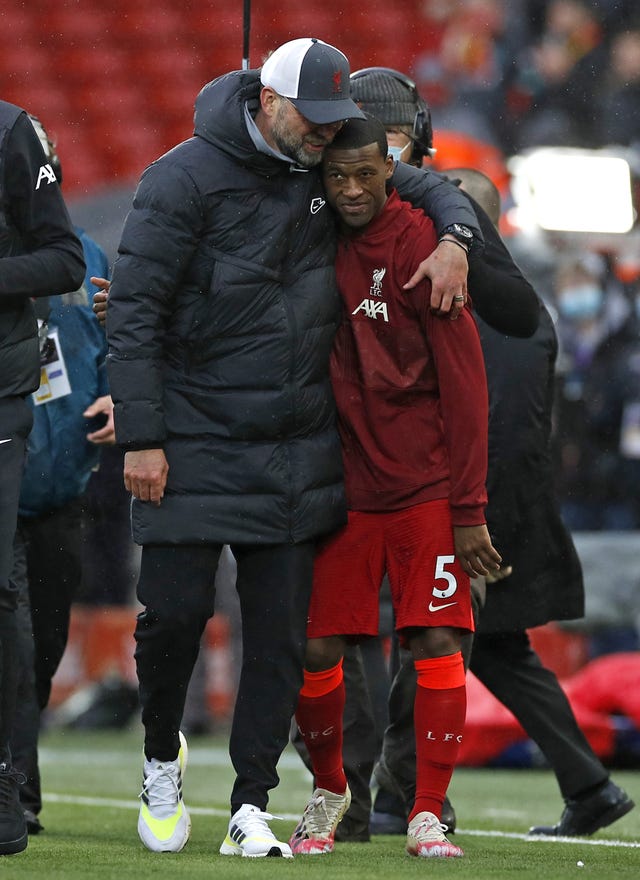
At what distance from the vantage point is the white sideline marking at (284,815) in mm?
4562

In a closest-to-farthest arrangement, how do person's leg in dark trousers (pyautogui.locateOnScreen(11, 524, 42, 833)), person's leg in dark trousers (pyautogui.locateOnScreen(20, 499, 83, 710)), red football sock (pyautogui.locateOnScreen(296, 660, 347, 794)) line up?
1. red football sock (pyautogui.locateOnScreen(296, 660, 347, 794))
2. person's leg in dark trousers (pyautogui.locateOnScreen(11, 524, 42, 833))
3. person's leg in dark trousers (pyautogui.locateOnScreen(20, 499, 83, 710))

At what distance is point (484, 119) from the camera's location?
1257cm

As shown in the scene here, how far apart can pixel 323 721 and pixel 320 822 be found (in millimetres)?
232

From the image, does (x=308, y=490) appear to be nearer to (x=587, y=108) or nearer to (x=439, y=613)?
(x=439, y=613)

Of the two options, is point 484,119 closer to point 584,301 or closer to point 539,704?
point 584,301

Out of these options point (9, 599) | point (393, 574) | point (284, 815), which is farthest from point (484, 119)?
point (9, 599)

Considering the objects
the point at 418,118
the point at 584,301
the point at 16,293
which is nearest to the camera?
the point at 16,293

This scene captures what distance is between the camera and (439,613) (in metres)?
3.92

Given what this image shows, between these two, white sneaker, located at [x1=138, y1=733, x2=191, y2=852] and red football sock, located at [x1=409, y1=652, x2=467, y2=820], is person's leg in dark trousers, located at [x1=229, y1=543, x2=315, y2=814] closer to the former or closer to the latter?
white sneaker, located at [x1=138, y1=733, x2=191, y2=852]

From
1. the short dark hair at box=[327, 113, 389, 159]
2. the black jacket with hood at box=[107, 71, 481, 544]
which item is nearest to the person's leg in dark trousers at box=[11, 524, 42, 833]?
the black jacket with hood at box=[107, 71, 481, 544]

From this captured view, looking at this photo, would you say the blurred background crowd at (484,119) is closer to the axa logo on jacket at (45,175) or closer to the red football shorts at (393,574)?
the red football shorts at (393,574)

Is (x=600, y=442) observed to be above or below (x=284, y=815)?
above

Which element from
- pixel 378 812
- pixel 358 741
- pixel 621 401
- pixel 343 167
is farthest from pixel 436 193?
pixel 621 401

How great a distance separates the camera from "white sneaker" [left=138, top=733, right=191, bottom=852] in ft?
13.0
